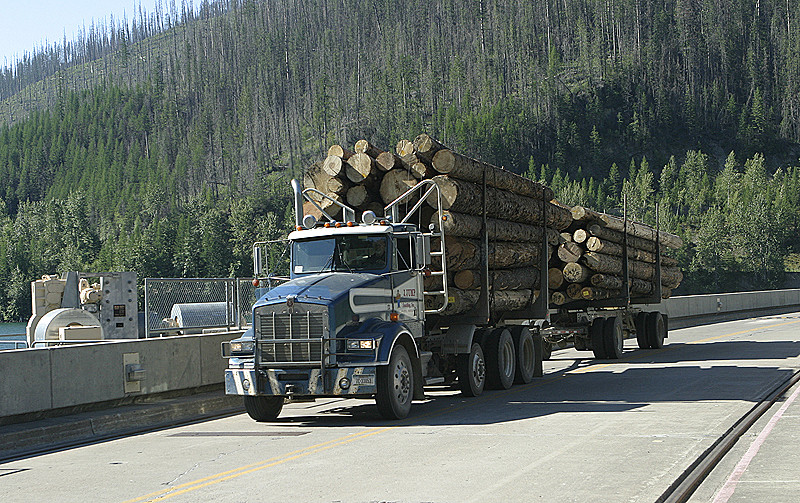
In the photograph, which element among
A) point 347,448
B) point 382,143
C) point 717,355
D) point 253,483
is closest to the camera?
point 253,483

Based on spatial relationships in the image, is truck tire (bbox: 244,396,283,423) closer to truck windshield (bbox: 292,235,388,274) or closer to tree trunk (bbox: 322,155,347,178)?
truck windshield (bbox: 292,235,388,274)

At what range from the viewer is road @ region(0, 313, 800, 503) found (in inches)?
323

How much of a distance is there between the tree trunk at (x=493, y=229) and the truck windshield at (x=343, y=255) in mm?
1588

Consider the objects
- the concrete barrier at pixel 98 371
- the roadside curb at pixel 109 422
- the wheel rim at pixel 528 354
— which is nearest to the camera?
the roadside curb at pixel 109 422

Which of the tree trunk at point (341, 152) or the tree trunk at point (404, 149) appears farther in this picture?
the tree trunk at point (404, 149)

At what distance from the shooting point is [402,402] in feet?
43.9

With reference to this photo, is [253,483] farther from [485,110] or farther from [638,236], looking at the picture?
[485,110]

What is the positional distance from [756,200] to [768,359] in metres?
119

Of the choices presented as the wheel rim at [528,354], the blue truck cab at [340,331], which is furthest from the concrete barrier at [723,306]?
the blue truck cab at [340,331]

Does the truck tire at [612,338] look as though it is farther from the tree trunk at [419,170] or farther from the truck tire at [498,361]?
the tree trunk at [419,170]

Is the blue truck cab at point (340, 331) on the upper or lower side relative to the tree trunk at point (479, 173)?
lower

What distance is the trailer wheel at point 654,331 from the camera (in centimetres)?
2722

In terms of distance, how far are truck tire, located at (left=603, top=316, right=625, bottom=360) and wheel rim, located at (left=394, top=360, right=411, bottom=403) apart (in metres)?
11.4

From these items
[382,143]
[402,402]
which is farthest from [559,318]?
[382,143]
